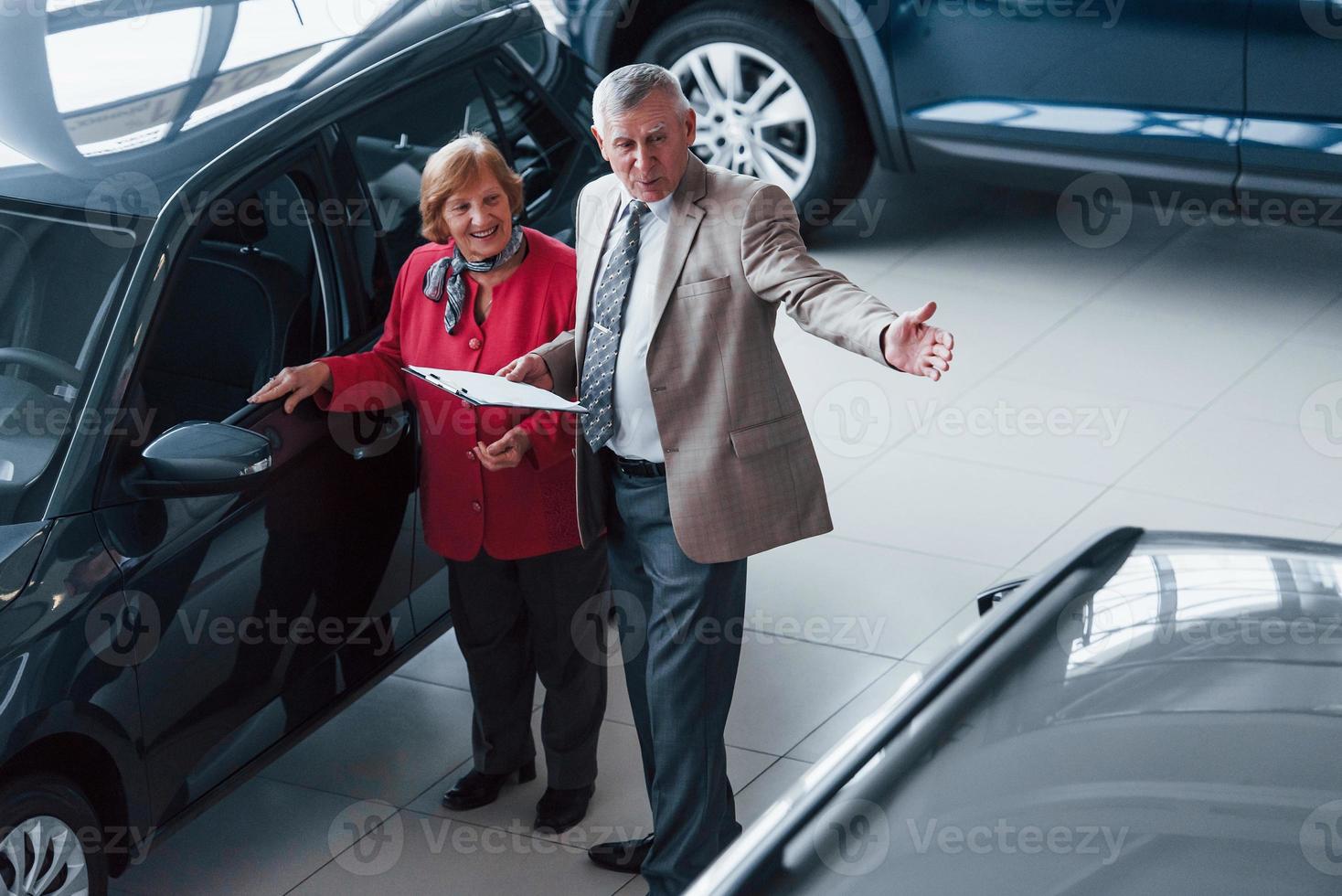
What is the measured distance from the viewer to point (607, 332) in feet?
10.8

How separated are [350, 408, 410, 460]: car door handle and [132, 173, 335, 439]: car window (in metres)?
0.21

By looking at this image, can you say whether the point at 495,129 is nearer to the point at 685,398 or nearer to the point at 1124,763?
the point at 685,398

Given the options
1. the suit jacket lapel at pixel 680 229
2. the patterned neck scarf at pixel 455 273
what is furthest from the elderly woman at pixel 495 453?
the suit jacket lapel at pixel 680 229

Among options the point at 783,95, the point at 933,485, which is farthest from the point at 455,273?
the point at 783,95

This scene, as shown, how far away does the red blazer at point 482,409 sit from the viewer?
3.55 m

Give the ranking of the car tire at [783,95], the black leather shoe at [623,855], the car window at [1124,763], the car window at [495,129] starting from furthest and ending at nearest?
the car tire at [783,95], the car window at [495,129], the black leather shoe at [623,855], the car window at [1124,763]

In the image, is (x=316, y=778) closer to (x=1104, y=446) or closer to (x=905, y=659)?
(x=905, y=659)

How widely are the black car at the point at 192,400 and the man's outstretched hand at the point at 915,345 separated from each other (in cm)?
124

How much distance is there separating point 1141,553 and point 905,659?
1.95 m

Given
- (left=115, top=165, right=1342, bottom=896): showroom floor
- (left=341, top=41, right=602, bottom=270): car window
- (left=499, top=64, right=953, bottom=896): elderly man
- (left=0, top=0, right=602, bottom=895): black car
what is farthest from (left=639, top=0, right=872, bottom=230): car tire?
(left=499, top=64, right=953, bottom=896): elderly man

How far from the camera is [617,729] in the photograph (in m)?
4.21

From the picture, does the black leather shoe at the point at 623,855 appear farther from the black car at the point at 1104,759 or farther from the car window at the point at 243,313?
the black car at the point at 1104,759

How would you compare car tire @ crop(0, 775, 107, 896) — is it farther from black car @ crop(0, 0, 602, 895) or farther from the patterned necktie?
the patterned necktie

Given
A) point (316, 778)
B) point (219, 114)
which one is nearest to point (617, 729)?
point (316, 778)
